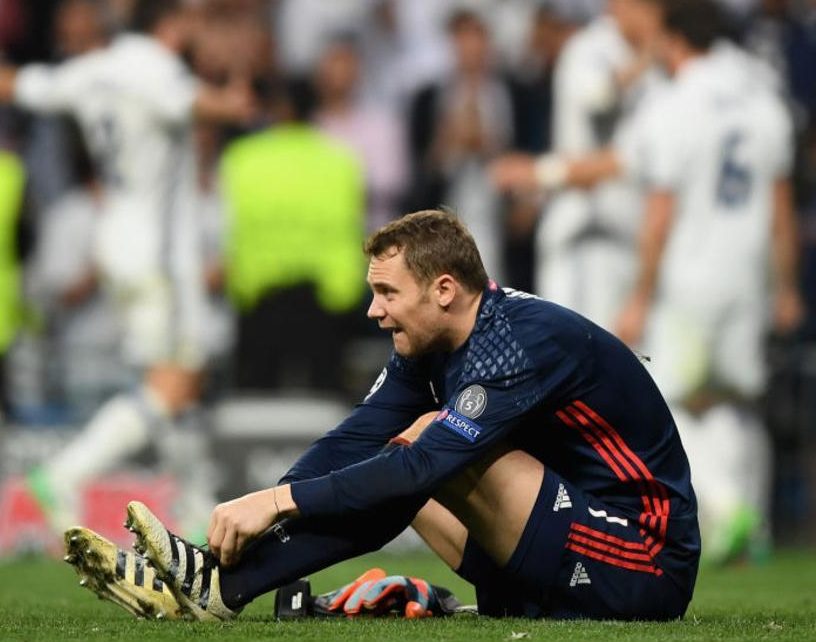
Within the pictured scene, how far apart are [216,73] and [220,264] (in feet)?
3.75

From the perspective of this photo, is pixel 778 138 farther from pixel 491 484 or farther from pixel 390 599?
pixel 491 484

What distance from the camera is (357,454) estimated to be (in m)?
5.57

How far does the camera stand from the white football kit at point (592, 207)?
441 inches

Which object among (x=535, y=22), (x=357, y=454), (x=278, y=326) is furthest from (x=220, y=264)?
(x=357, y=454)

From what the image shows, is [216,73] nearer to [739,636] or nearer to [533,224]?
[533,224]

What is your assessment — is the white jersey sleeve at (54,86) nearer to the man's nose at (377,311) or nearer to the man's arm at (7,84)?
the man's arm at (7,84)

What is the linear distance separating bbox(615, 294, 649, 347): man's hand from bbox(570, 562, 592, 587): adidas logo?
5.42 metres

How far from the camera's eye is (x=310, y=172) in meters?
Result: 11.0

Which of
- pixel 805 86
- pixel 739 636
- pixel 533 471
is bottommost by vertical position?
pixel 739 636

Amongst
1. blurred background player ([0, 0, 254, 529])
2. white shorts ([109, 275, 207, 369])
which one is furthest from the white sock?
white shorts ([109, 275, 207, 369])

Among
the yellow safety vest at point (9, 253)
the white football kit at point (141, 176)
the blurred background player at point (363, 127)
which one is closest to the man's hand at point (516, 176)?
the blurred background player at point (363, 127)

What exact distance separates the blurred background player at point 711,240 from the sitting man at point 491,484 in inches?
203

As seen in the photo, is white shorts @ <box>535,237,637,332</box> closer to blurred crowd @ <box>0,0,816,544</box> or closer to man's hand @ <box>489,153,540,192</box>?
blurred crowd @ <box>0,0,816,544</box>

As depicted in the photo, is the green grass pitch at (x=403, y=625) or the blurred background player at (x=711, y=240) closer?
the green grass pitch at (x=403, y=625)
